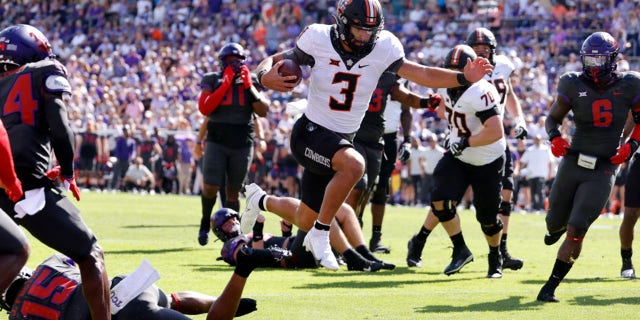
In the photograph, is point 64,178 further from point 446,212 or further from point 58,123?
point 446,212

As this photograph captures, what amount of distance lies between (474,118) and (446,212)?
804 mm

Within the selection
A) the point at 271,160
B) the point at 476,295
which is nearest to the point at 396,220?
the point at 271,160

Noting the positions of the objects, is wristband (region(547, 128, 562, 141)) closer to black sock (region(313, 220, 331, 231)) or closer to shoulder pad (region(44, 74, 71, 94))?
black sock (region(313, 220, 331, 231))

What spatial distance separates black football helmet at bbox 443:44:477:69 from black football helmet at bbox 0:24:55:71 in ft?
12.4

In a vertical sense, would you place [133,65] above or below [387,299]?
below

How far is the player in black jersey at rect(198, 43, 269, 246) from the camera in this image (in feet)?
37.6

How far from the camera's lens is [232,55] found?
11.4 metres

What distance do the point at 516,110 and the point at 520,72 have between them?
1292 cm

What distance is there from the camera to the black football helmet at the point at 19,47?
19.6 ft

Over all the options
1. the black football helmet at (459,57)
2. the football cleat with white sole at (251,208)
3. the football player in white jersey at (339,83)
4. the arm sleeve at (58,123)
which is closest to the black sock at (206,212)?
the football cleat with white sole at (251,208)

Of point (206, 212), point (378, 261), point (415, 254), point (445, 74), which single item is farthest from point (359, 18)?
point (206, 212)

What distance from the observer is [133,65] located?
2948cm

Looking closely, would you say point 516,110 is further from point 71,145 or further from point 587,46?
point 71,145

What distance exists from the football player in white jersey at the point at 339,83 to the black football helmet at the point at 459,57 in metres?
1.38
